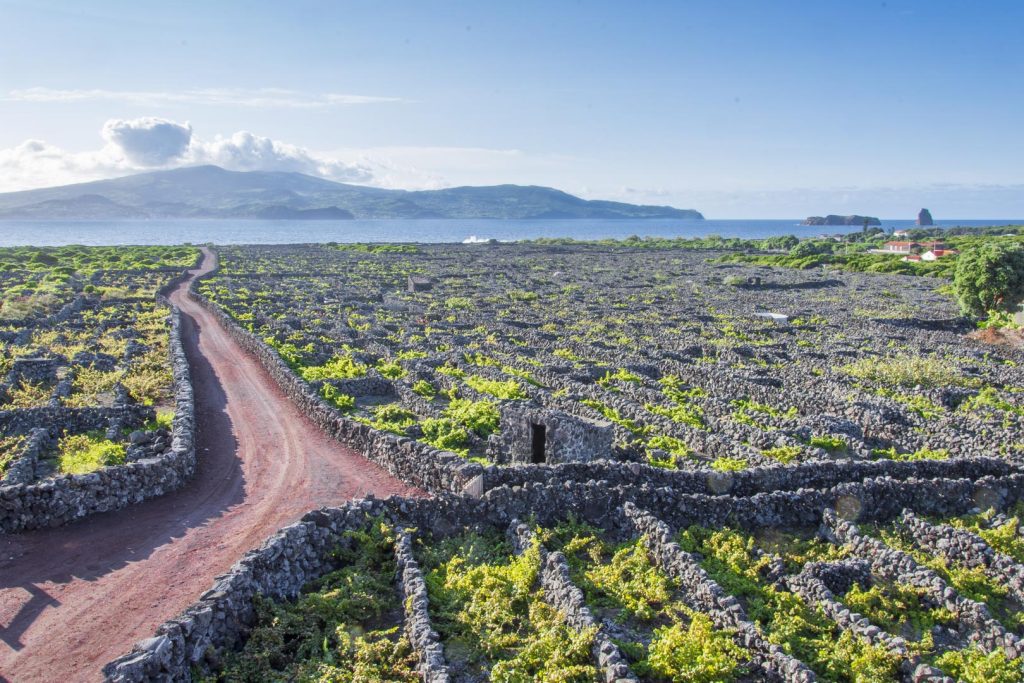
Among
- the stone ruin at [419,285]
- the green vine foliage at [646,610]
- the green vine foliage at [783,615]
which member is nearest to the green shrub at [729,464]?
the green vine foliage at [783,615]

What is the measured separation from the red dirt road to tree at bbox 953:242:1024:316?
1971 inches

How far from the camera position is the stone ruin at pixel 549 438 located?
22.3m

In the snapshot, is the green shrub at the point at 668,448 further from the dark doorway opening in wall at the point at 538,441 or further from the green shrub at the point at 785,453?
the dark doorway opening in wall at the point at 538,441

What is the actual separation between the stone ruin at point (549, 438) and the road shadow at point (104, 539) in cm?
832

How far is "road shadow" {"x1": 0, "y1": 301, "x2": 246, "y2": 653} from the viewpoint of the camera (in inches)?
564

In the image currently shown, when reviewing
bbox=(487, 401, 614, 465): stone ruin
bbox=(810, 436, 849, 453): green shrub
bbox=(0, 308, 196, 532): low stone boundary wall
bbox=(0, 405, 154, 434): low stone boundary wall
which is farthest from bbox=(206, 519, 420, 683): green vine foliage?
bbox=(810, 436, 849, 453): green shrub

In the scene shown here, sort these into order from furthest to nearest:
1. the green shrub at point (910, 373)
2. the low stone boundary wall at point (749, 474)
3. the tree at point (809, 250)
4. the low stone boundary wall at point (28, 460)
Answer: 1. the tree at point (809, 250)
2. the green shrub at point (910, 373)
3. the low stone boundary wall at point (28, 460)
4. the low stone boundary wall at point (749, 474)

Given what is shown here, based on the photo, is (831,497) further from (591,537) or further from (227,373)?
(227,373)

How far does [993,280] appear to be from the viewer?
51719mm

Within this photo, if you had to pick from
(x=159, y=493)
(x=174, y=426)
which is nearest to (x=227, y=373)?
(x=174, y=426)

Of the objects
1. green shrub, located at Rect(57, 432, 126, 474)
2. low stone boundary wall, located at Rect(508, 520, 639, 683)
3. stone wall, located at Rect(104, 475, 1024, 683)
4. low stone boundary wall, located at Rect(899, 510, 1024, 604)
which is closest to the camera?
low stone boundary wall, located at Rect(508, 520, 639, 683)

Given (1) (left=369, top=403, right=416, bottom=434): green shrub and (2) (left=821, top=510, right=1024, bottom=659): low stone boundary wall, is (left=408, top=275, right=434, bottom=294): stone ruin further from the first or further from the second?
(2) (left=821, top=510, right=1024, bottom=659): low stone boundary wall

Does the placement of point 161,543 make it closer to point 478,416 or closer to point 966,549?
point 478,416

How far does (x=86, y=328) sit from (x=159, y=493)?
34721mm
